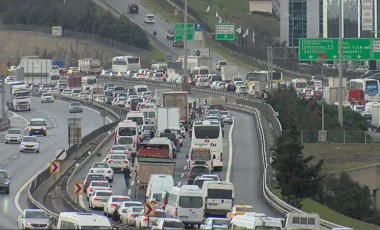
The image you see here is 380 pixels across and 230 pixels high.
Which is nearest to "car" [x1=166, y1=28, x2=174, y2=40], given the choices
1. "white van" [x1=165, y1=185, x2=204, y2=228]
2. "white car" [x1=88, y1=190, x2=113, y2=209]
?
"white car" [x1=88, y1=190, x2=113, y2=209]

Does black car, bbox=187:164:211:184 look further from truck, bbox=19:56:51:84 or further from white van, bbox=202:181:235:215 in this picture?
truck, bbox=19:56:51:84

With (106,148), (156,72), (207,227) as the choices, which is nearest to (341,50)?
(106,148)

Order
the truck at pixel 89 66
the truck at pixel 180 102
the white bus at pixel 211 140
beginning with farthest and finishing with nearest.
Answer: the truck at pixel 89 66 < the truck at pixel 180 102 < the white bus at pixel 211 140

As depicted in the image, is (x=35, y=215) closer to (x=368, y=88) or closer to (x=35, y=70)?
(x=368, y=88)

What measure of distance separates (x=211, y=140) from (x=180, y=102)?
2050cm

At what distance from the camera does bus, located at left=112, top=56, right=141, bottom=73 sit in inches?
6668

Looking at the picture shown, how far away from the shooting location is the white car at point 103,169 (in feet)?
250

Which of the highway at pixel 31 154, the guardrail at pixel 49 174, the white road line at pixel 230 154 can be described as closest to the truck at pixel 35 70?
the highway at pixel 31 154

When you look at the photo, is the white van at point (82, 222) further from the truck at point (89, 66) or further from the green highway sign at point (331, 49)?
the truck at point (89, 66)

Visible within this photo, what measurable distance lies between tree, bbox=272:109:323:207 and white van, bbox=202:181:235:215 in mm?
5925

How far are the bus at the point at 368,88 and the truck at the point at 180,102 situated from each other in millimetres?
40477

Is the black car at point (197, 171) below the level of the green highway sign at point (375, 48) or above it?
below

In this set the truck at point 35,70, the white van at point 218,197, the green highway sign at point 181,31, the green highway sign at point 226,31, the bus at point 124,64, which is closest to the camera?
the white van at point 218,197

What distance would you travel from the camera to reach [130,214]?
56812mm
